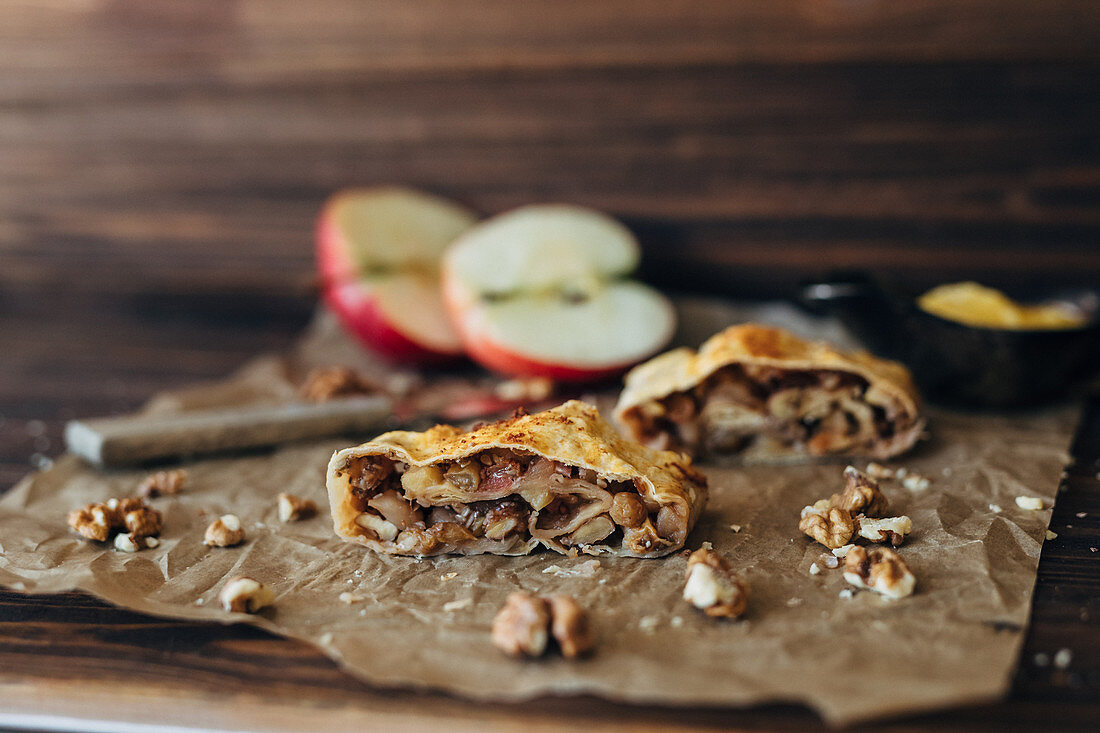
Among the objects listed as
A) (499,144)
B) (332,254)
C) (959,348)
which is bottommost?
(959,348)

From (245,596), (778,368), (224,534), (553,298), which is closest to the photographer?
(245,596)

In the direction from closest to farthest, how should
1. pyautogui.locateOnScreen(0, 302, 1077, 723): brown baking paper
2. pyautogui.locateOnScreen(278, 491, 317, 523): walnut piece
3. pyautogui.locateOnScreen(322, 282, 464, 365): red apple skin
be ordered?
pyautogui.locateOnScreen(0, 302, 1077, 723): brown baking paper → pyautogui.locateOnScreen(278, 491, 317, 523): walnut piece → pyautogui.locateOnScreen(322, 282, 464, 365): red apple skin

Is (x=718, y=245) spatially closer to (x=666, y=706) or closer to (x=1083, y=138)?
(x=1083, y=138)

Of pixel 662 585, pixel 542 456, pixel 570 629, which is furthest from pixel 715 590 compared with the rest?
pixel 542 456

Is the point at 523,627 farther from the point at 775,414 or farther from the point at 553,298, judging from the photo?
the point at 553,298

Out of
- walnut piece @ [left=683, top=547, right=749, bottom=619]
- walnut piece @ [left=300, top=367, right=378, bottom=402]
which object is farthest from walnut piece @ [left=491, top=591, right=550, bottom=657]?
walnut piece @ [left=300, top=367, right=378, bottom=402]

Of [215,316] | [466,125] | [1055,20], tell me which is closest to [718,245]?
[466,125]

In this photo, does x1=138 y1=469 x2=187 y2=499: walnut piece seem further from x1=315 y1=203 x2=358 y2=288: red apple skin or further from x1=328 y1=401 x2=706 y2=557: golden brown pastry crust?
x1=315 y1=203 x2=358 y2=288: red apple skin
